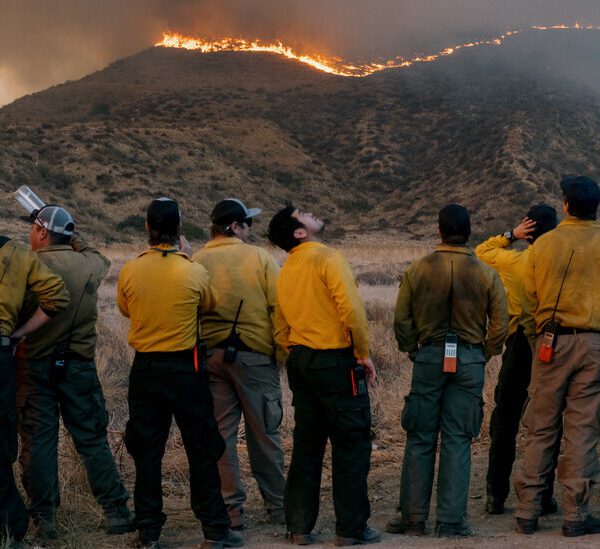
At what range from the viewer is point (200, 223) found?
1754 inches

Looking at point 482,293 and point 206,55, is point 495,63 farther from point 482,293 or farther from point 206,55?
point 482,293

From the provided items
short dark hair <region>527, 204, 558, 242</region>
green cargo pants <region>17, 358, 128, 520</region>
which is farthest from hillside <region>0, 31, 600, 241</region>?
short dark hair <region>527, 204, 558, 242</region>

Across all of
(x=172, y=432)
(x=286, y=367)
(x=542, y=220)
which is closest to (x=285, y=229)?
(x=286, y=367)

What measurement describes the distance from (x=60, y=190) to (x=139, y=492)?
39.6 meters

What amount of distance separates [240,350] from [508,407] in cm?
191

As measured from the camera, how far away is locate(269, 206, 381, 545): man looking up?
4.77 meters

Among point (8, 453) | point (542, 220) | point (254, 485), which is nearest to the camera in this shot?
point (8, 453)

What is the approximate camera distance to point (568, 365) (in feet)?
16.5

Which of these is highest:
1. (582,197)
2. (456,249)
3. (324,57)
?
(324,57)

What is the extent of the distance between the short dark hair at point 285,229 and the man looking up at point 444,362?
2.61 ft

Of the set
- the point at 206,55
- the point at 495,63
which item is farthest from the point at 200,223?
the point at 206,55

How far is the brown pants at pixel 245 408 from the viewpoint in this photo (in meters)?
5.32

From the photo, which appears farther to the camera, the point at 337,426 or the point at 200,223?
the point at 200,223

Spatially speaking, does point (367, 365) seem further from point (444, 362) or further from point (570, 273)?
point (570, 273)
